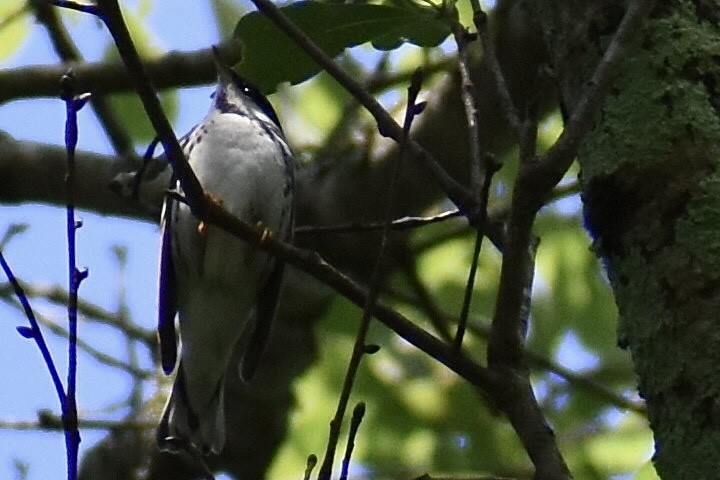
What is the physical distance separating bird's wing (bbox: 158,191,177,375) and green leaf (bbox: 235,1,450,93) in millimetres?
1010

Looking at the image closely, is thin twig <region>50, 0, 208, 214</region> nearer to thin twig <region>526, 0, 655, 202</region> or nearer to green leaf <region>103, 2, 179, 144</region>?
thin twig <region>526, 0, 655, 202</region>

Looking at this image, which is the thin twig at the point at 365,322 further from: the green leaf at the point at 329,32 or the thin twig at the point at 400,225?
the green leaf at the point at 329,32

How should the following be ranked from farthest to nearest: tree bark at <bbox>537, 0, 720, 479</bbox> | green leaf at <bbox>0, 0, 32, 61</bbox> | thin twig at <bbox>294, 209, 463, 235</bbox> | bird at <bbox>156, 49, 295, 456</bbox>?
green leaf at <bbox>0, 0, 32, 61</bbox> < bird at <bbox>156, 49, 295, 456</bbox> < thin twig at <bbox>294, 209, 463, 235</bbox> < tree bark at <bbox>537, 0, 720, 479</bbox>

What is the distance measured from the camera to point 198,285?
3418mm

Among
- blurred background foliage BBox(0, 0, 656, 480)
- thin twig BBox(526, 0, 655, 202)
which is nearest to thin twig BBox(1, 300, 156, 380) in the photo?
blurred background foliage BBox(0, 0, 656, 480)

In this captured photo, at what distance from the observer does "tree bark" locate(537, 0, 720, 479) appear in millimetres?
1486

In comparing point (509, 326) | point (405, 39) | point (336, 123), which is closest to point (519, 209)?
point (509, 326)

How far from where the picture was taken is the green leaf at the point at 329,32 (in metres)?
2.25

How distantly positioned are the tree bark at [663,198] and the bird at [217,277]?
1533mm

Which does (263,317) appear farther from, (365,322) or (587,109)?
(587,109)

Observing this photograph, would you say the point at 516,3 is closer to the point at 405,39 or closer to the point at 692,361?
the point at 405,39

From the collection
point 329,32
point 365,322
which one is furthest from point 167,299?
point 365,322

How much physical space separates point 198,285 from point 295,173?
410 millimetres

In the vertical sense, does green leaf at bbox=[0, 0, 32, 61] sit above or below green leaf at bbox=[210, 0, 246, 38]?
below
